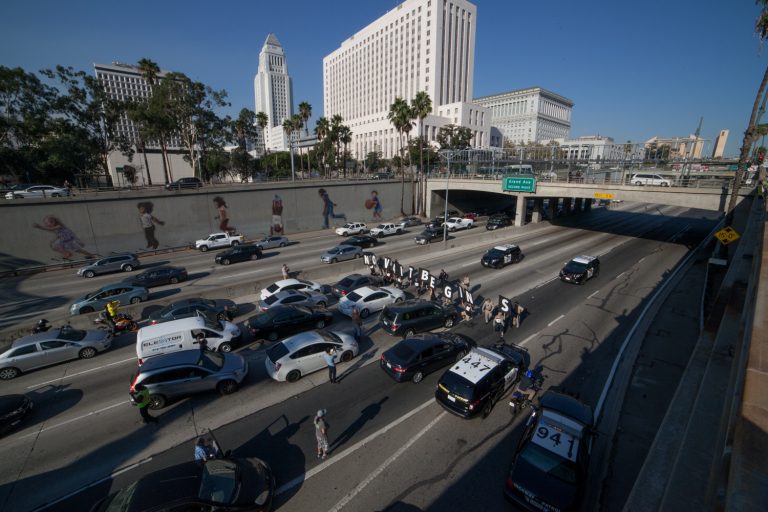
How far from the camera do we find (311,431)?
10367 millimetres

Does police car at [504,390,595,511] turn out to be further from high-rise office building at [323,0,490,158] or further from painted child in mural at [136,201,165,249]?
high-rise office building at [323,0,490,158]

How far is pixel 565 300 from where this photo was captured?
21094 mm

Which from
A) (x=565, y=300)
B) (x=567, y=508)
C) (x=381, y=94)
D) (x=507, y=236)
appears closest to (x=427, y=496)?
(x=567, y=508)

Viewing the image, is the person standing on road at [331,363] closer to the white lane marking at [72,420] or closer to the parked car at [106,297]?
the white lane marking at [72,420]

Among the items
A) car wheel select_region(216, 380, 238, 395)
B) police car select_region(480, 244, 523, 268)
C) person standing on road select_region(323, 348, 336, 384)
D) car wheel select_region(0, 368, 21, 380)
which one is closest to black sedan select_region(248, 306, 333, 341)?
car wheel select_region(216, 380, 238, 395)

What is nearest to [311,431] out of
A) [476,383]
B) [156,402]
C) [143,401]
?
[143,401]

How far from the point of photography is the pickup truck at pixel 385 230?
135ft

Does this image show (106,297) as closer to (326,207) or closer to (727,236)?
(326,207)

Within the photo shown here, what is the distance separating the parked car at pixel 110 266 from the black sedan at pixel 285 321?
1944 centimetres

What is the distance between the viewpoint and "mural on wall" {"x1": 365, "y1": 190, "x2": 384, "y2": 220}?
52656 mm

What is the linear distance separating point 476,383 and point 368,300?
8.98 m

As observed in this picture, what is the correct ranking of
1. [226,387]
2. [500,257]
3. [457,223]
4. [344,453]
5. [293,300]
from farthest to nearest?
[457,223]
[500,257]
[293,300]
[226,387]
[344,453]

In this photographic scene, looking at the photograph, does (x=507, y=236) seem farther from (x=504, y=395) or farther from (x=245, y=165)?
(x=245, y=165)

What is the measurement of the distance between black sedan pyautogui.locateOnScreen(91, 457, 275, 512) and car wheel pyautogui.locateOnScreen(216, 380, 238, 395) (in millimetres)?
4645
